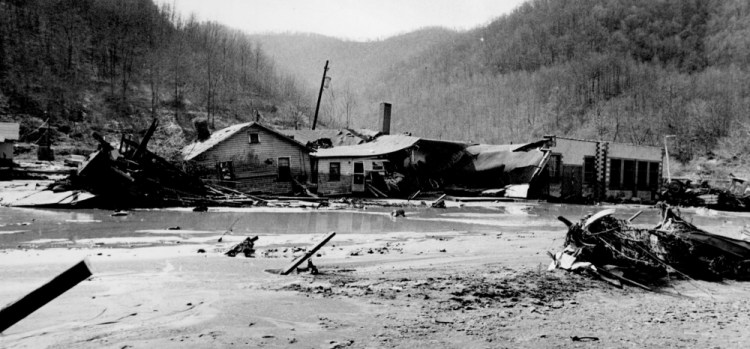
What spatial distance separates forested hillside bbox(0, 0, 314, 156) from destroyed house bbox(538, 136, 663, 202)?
3844 centimetres

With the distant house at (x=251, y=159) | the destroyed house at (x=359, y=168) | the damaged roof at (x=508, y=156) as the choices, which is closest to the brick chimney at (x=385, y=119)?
the destroyed house at (x=359, y=168)

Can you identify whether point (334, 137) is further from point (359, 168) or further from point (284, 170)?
point (284, 170)

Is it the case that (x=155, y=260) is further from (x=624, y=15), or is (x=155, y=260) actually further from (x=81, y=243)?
(x=624, y=15)

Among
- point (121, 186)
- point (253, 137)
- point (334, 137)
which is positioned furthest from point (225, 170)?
point (334, 137)

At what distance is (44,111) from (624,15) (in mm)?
118492

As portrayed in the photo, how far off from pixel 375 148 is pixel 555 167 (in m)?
12.0

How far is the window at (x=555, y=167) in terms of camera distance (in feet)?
112

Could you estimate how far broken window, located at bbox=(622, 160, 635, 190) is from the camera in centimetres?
3700

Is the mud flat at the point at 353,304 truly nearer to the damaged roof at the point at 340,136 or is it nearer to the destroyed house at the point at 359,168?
the destroyed house at the point at 359,168

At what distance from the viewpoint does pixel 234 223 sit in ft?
53.4

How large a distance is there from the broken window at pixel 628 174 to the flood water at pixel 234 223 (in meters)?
17.4

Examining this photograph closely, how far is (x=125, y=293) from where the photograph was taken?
23.0 feet

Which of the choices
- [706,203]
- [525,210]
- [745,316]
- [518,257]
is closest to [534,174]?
[525,210]

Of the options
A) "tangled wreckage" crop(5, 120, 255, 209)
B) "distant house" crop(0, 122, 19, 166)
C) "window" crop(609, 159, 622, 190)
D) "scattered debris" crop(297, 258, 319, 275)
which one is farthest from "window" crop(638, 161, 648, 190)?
"distant house" crop(0, 122, 19, 166)
